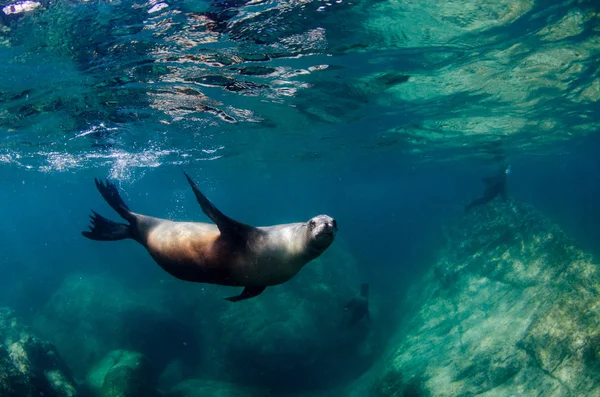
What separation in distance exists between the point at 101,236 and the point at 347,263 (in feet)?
62.1

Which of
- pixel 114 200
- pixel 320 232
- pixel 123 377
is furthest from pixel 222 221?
pixel 123 377

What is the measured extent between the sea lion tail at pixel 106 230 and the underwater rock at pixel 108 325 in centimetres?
1034

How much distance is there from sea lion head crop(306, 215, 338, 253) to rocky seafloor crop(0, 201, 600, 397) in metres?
6.59

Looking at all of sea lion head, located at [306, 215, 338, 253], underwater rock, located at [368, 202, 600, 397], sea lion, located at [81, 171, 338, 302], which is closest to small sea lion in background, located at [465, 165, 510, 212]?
underwater rock, located at [368, 202, 600, 397]

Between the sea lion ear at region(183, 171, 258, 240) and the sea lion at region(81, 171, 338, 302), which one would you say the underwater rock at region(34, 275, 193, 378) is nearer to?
the sea lion at region(81, 171, 338, 302)

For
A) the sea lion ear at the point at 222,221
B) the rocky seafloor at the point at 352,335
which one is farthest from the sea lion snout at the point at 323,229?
the rocky seafloor at the point at 352,335

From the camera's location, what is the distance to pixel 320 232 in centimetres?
319

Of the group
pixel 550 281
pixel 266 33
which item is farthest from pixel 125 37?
pixel 550 281

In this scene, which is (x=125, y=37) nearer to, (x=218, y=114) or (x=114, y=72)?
(x=114, y=72)

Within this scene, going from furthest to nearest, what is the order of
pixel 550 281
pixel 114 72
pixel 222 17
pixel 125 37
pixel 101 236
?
pixel 550 281 → pixel 114 72 → pixel 125 37 → pixel 222 17 → pixel 101 236

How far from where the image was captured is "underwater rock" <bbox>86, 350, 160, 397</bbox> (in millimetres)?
10992

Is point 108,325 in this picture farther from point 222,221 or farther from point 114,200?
point 222,221

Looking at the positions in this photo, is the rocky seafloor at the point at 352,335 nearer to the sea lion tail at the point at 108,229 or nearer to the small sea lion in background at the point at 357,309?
the small sea lion in background at the point at 357,309

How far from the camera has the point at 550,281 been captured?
10.5 metres
